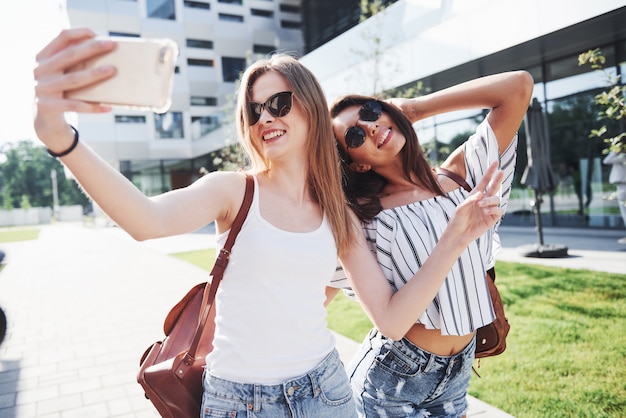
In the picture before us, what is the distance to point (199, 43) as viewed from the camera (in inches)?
1383

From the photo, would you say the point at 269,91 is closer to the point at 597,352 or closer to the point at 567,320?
the point at 597,352

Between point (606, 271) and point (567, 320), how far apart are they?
2399mm

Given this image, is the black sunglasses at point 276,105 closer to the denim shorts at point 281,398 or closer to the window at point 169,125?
the denim shorts at point 281,398

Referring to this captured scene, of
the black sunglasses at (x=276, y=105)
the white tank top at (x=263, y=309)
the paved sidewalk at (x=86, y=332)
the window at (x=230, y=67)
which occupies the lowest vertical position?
the paved sidewalk at (x=86, y=332)

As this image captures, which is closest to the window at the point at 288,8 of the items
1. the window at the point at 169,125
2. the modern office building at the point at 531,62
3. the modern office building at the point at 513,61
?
the window at the point at 169,125

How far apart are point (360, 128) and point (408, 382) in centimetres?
99

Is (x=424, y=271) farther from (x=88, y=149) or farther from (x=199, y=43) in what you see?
(x=199, y=43)

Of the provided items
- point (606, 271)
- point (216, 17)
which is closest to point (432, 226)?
point (606, 271)

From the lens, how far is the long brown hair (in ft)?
6.38

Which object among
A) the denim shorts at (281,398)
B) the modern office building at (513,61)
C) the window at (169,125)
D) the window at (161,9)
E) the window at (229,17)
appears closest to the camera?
the denim shorts at (281,398)

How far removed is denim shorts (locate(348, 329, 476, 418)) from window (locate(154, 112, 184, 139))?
3403 centimetres

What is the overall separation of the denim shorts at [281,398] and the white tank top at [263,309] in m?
0.02

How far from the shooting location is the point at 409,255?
67.6 inches

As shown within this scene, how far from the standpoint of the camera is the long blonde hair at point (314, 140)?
A: 1.66 meters
